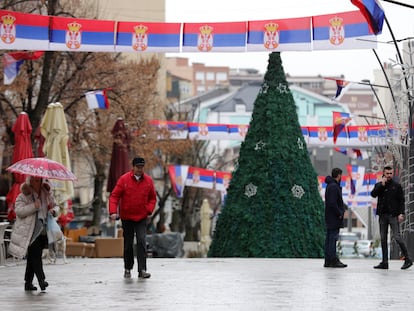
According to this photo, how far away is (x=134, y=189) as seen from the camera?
62.0ft

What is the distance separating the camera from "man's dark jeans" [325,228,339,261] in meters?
22.8

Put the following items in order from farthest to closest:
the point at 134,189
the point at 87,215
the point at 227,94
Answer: the point at 227,94
the point at 87,215
the point at 134,189

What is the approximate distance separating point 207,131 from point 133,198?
107 feet

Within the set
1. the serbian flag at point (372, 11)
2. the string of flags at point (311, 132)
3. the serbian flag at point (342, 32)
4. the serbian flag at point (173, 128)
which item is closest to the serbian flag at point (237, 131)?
the string of flags at point (311, 132)

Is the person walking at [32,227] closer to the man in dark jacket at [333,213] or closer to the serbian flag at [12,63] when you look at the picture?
the man in dark jacket at [333,213]

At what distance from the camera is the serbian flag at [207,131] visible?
51.2 meters

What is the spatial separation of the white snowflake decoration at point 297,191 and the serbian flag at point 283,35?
11.8 feet

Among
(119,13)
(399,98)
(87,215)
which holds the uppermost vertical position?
(119,13)

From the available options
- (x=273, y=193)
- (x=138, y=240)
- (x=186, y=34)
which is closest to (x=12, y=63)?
(x=186, y=34)

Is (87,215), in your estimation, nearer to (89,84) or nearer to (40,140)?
(89,84)

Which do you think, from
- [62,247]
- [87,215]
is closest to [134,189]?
[62,247]

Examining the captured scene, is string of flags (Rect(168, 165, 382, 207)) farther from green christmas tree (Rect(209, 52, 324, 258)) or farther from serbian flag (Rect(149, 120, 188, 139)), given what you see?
green christmas tree (Rect(209, 52, 324, 258))

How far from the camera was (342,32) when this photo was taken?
85.0 feet

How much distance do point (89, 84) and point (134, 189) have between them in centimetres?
2357
